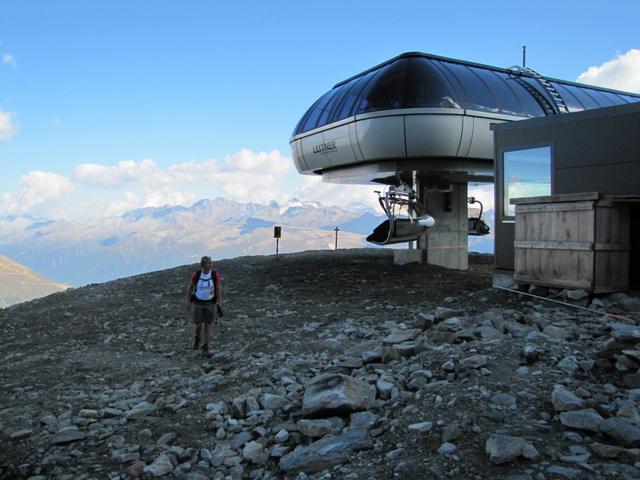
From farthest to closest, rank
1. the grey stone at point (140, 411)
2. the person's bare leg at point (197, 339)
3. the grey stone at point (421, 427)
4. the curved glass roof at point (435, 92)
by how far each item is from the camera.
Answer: the curved glass roof at point (435, 92) → the person's bare leg at point (197, 339) → the grey stone at point (140, 411) → the grey stone at point (421, 427)

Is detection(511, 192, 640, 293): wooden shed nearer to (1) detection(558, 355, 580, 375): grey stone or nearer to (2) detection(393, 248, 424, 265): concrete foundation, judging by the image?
(1) detection(558, 355, 580, 375): grey stone

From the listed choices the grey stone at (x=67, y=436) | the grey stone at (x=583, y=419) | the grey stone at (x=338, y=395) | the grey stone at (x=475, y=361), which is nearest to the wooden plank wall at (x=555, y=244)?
the grey stone at (x=475, y=361)

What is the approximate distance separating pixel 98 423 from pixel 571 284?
27.3ft

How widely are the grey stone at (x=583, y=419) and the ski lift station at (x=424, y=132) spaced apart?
10776 mm

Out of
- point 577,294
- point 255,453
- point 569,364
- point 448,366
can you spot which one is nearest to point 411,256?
point 577,294

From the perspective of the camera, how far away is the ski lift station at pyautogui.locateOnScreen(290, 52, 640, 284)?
1561 cm

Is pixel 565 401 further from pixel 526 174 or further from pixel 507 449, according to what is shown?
pixel 526 174

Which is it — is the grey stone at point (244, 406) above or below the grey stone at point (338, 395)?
below

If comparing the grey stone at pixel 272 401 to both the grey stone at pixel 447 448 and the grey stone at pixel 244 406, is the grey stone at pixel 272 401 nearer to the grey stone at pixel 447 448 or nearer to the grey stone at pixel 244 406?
the grey stone at pixel 244 406

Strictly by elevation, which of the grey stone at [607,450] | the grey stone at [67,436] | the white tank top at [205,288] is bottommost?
the grey stone at [67,436]

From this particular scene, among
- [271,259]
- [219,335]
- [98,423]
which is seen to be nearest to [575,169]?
[219,335]

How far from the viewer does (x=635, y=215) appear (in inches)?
390

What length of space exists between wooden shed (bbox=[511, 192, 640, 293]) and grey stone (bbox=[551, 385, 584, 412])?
506 cm

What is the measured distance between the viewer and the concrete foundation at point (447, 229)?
61.5 feet
